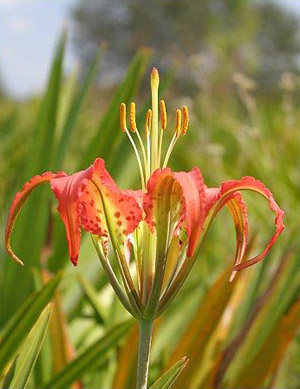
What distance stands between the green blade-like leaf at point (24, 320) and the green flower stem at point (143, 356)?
0.29 m

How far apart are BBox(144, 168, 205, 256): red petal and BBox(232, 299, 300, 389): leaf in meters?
0.46

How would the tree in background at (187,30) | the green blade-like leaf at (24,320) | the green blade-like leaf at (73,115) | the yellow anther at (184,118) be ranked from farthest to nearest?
the tree in background at (187,30) → the green blade-like leaf at (73,115) → the green blade-like leaf at (24,320) → the yellow anther at (184,118)

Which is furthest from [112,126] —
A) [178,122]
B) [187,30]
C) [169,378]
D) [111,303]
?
[187,30]

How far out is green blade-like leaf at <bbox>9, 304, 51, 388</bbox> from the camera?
59cm

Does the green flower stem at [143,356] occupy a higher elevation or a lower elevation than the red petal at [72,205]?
lower

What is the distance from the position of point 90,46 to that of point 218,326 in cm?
2766

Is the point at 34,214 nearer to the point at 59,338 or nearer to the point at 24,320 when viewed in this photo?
the point at 59,338

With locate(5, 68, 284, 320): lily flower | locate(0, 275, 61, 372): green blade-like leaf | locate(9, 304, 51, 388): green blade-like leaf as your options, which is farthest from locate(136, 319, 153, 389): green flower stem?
locate(0, 275, 61, 372): green blade-like leaf

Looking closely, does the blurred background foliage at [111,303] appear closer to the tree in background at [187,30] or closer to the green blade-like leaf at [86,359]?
the green blade-like leaf at [86,359]

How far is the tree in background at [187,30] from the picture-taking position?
80.8 ft

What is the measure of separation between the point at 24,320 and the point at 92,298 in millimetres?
347

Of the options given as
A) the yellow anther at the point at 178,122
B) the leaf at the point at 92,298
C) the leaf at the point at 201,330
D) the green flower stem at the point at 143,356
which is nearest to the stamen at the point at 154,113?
the yellow anther at the point at 178,122

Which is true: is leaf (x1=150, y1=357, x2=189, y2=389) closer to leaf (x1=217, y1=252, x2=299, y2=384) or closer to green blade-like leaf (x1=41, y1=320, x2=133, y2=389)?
green blade-like leaf (x1=41, y1=320, x2=133, y2=389)

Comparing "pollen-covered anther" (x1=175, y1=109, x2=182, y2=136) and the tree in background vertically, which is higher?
the tree in background
